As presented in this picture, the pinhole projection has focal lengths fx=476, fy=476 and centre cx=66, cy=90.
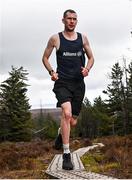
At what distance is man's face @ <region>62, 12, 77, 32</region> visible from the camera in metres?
6.74

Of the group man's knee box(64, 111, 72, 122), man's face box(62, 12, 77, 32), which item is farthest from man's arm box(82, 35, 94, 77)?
man's knee box(64, 111, 72, 122)

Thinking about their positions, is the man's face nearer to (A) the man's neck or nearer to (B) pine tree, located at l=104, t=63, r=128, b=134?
(A) the man's neck

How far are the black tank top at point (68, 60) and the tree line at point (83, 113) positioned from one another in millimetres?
49937

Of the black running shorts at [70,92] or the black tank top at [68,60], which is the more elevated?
the black tank top at [68,60]

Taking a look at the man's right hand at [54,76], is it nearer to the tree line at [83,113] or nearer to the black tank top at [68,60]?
the black tank top at [68,60]

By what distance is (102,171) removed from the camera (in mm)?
7051

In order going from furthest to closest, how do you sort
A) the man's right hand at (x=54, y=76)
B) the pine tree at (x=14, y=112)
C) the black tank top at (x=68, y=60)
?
the pine tree at (x=14, y=112) → the black tank top at (x=68, y=60) → the man's right hand at (x=54, y=76)

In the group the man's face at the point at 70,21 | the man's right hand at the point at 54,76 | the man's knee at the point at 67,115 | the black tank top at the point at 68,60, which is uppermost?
the man's face at the point at 70,21

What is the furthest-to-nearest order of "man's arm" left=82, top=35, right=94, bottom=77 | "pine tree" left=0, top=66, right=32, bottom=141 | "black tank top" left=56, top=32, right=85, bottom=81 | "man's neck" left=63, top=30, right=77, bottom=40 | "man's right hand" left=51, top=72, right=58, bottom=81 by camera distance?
"pine tree" left=0, top=66, right=32, bottom=141
"man's arm" left=82, top=35, right=94, bottom=77
"man's neck" left=63, top=30, right=77, bottom=40
"black tank top" left=56, top=32, right=85, bottom=81
"man's right hand" left=51, top=72, right=58, bottom=81

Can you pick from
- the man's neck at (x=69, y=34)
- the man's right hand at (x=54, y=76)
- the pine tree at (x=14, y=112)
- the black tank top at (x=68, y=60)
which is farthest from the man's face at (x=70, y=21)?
the pine tree at (x=14, y=112)

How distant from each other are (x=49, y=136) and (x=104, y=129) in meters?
9.55

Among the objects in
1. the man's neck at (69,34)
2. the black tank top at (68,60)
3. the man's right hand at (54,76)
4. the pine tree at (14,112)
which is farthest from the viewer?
the pine tree at (14,112)

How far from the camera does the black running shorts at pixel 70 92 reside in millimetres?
6711

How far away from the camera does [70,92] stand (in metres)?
6.82
